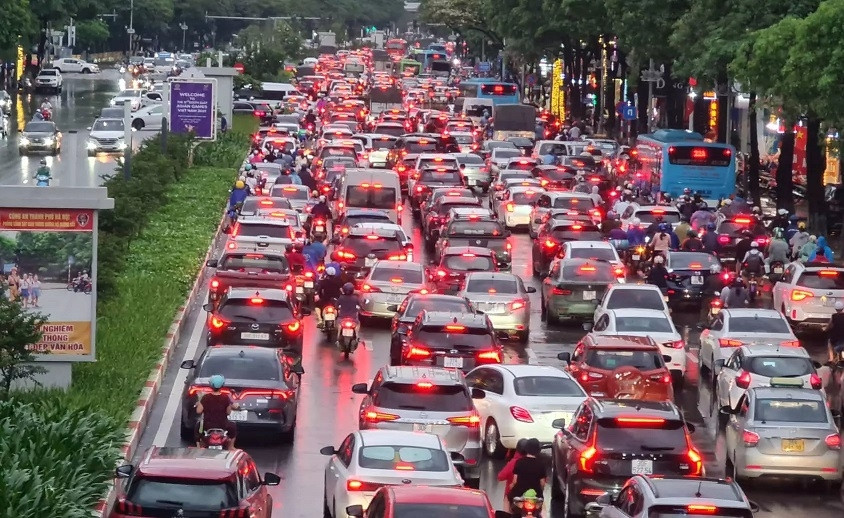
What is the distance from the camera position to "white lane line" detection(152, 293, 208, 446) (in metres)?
24.8

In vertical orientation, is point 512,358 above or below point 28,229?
below

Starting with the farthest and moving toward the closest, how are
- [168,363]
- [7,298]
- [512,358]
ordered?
1. [512,358]
2. [168,363]
3. [7,298]

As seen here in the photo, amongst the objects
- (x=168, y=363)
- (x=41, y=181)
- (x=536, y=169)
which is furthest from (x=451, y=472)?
(x=536, y=169)

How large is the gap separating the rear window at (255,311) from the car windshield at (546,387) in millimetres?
6102

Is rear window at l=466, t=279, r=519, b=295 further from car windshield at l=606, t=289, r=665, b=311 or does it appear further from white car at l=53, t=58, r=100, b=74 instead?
white car at l=53, t=58, r=100, b=74

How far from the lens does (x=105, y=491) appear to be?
18594 millimetres

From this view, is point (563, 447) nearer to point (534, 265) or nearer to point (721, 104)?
point (534, 265)

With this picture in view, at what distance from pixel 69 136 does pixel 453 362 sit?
196 ft

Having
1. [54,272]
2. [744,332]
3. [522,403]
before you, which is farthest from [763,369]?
[54,272]

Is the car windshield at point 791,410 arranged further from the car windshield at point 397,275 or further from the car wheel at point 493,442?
the car windshield at point 397,275

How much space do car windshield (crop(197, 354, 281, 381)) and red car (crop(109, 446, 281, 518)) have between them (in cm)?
739

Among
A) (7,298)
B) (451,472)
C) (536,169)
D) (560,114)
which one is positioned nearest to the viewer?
(451,472)

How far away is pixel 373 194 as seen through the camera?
4794 cm

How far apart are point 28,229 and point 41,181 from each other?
2267 centimetres
